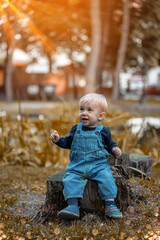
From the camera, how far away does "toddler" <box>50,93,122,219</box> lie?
2.84m

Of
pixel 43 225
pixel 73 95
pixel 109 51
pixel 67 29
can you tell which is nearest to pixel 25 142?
pixel 43 225

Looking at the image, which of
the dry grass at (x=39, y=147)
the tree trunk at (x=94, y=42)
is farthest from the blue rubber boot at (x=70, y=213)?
the tree trunk at (x=94, y=42)

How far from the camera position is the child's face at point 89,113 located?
292 cm

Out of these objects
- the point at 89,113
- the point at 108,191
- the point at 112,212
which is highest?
the point at 89,113

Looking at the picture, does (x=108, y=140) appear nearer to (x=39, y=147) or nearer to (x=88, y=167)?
(x=88, y=167)

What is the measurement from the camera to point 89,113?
2.92 meters

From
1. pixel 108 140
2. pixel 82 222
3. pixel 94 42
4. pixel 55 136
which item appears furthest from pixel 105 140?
pixel 94 42

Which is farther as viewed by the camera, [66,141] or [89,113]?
[66,141]

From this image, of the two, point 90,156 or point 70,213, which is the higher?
point 90,156

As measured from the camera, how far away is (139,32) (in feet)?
71.1

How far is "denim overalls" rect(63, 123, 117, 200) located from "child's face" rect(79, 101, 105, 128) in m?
0.10

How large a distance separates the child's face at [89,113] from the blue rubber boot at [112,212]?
0.75 meters

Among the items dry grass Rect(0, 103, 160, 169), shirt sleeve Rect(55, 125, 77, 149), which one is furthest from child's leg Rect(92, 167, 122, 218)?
dry grass Rect(0, 103, 160, 169)

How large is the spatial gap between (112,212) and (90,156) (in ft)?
1.69
